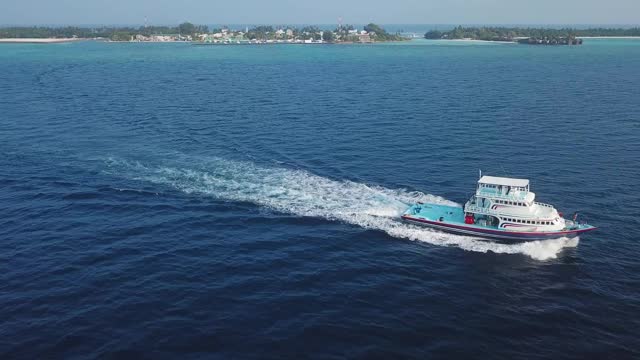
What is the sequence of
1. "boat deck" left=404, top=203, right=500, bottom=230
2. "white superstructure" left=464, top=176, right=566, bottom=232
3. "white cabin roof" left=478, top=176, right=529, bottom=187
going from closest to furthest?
"white superstructure" left=464, top=176, right=566, bottom=232
"white cabin roof" left=478, top=176, right=529, bottom=187
"boat deck" left=404, top=203, right=500, bottom=230

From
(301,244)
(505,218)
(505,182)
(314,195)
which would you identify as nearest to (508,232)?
(505,218)

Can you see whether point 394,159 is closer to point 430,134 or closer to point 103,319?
point 430,134

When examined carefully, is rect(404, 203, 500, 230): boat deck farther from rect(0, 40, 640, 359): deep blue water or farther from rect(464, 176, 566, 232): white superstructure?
rect(0, 40, 640, 359): deep blue water

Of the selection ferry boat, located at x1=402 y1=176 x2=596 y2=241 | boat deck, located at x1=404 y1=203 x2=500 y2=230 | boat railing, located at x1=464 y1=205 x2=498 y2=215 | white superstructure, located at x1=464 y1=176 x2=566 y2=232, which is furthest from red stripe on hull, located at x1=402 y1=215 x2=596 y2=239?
boat railing, located at x1=464 y1=205 x2=498 y2=215

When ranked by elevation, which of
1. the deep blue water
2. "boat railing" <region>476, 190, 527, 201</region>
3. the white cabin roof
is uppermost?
the white cabin roof

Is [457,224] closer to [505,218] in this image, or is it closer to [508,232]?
[505,218]

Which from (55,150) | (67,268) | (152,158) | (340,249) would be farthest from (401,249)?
(55,150)

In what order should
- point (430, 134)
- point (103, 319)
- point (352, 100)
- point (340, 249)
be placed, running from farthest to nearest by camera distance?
point (352, 100) < point (430, 134) < point (340, 249) < point (103, 319)
